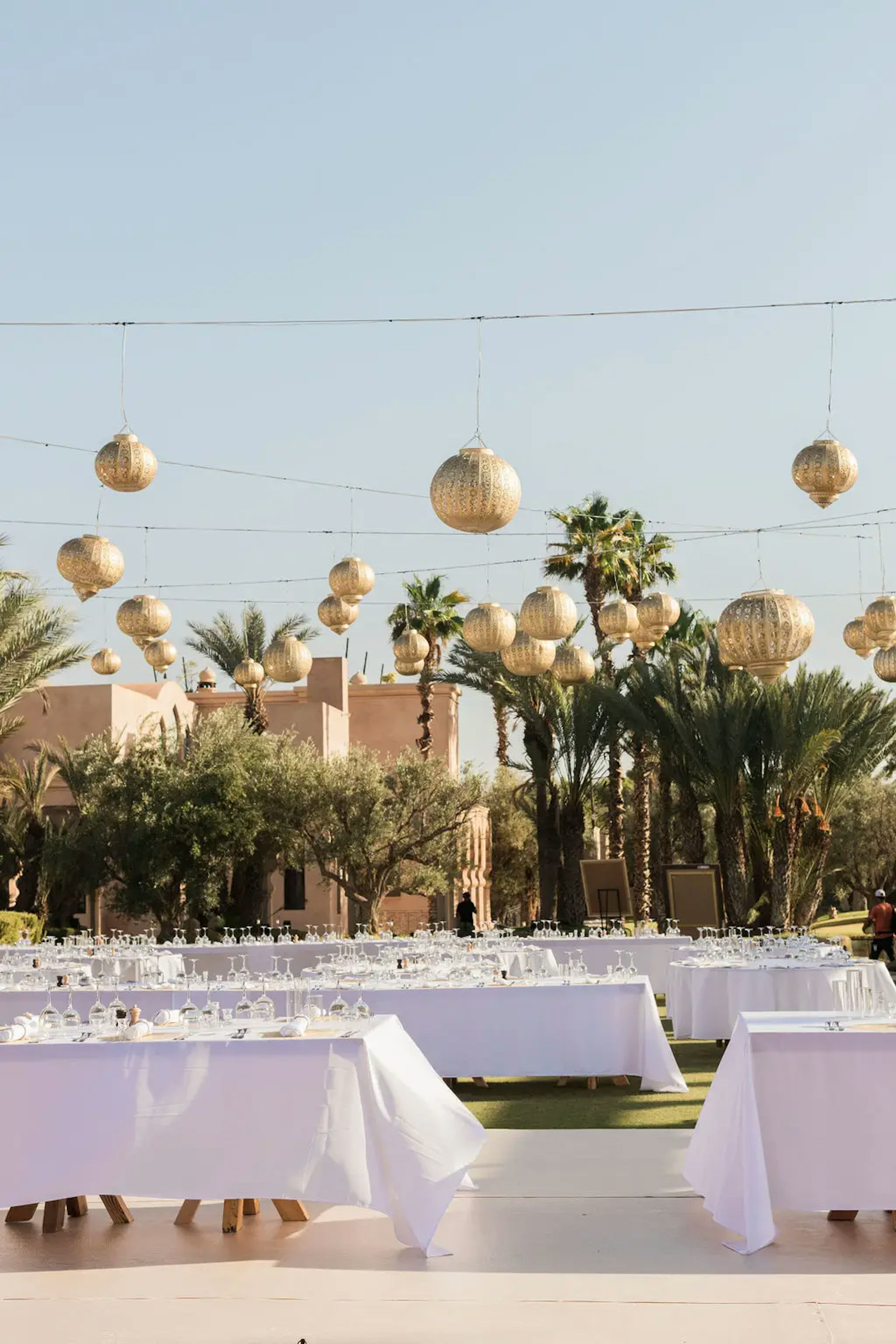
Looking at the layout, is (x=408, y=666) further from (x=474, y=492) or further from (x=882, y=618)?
(x=474, y=492)

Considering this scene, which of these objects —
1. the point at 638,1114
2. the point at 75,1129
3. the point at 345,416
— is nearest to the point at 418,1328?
the point at 75,1129

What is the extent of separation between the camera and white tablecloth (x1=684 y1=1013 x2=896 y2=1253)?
6246 millimetres

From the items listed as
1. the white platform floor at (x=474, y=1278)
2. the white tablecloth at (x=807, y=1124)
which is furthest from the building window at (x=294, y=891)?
the white tablecloth at (x=807, y=1124)

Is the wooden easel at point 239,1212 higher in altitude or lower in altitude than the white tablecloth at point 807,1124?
lower

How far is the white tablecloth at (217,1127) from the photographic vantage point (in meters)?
6.31

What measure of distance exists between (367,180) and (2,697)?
12.9 m

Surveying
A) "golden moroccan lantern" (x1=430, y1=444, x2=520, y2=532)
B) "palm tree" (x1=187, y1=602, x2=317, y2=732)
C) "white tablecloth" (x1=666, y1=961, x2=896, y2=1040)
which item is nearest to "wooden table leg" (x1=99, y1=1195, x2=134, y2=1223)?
"golden moroccan lantern" (x1=430, y1=444, x2=520, y2=532)

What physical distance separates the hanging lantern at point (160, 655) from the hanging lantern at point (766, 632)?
9746 mm

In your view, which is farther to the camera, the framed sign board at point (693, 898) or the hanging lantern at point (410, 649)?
the framed sign board at point (693, 898)

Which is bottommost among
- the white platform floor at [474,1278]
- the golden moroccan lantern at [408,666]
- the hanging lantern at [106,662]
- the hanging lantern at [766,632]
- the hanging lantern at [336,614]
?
the white platform floor at [474,1278]

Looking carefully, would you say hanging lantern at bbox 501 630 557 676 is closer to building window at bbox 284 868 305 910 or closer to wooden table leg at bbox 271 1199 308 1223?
wooden table leg at bbox 271 1199 308 1223

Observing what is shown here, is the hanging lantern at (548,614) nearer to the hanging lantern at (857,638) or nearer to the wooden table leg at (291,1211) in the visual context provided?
the hanging lantern at (857,638)

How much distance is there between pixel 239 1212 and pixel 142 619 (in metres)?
7.65

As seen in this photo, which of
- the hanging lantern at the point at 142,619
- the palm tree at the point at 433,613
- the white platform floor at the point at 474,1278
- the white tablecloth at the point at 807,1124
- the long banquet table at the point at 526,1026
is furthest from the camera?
the palm tree at the point at 433,613
